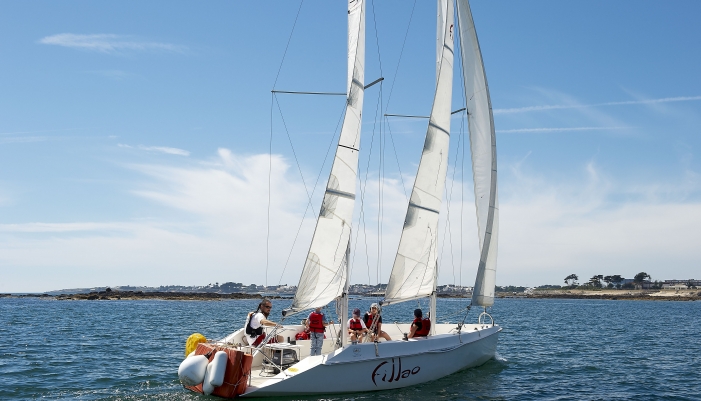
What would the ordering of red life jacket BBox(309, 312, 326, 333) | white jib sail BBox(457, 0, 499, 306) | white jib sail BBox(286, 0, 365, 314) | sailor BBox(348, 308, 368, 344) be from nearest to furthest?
white jib sail BBox(286, 0, 365, 314)
red life jacket BBox(309, 312, 326, 333)
sailor BBox(348, 308, 368, 344)
white jib sail BBox(457, 0, 499, 306)

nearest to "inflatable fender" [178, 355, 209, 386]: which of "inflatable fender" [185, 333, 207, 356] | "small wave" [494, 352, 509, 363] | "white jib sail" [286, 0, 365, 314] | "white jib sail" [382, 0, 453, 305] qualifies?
"inflatable fender" [185, 333, 207, 356]

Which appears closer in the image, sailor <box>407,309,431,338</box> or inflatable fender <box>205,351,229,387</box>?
inflatable fender <box>205,351,229,387</box>

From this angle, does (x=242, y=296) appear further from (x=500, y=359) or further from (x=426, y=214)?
(x=426, y=214)

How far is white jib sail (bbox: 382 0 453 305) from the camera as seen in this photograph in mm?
16734

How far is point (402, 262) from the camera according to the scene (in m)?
16.8

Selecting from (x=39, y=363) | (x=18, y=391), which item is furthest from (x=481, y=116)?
(x=39, y=363)

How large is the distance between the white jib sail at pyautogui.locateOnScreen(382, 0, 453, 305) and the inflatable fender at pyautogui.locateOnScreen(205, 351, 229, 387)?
513 centimetres

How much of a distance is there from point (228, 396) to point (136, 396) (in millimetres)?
2603

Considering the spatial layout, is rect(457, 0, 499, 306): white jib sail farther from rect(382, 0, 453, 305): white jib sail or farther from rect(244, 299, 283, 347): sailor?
rect(244, 299, 283, 347): sailor

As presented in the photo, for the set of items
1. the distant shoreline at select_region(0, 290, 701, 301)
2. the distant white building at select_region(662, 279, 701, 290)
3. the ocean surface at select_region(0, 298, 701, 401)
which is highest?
the distant white building at select_region(662, 279, 701, 290)

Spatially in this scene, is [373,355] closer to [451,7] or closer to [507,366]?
[507,366]

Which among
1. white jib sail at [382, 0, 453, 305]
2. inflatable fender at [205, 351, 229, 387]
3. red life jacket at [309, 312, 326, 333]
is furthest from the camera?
white jib sail at [382, 0, 453, 305]

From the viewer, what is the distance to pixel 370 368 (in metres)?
14.1

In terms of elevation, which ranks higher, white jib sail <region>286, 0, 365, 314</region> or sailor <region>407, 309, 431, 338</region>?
white jib sail <region>286, 0, 365, 314</region>
